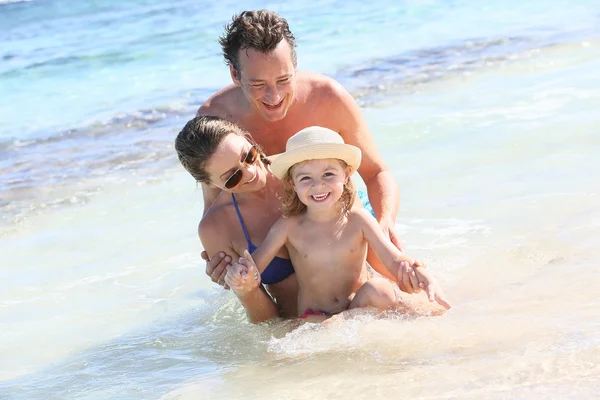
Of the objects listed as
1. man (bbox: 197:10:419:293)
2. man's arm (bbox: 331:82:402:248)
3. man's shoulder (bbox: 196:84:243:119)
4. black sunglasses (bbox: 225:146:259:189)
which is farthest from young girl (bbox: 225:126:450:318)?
man's shoulder (bbox: 196:84:243:119)

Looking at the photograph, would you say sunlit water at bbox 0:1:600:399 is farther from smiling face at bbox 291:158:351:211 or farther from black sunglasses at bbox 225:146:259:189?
black sunglasses at bbox 225:146:259:189

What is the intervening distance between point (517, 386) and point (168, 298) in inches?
98.7

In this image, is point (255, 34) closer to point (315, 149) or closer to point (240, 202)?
point (315, 149)

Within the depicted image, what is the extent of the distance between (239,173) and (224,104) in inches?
28.4

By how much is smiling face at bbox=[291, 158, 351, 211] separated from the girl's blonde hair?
67mm

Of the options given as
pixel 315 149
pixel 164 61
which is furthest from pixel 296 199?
pixel 164 61

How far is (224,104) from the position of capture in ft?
15.2

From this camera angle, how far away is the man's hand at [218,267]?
165 inches

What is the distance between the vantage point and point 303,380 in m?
3.43

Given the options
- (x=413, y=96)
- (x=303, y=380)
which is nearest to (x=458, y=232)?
(x=303, y=380)

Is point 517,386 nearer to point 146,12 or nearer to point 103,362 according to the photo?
point 103,362

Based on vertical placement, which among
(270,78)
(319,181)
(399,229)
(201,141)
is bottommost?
(399,229)

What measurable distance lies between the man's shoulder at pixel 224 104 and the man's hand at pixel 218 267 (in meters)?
0.78

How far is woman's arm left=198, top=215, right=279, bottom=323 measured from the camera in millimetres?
4094
